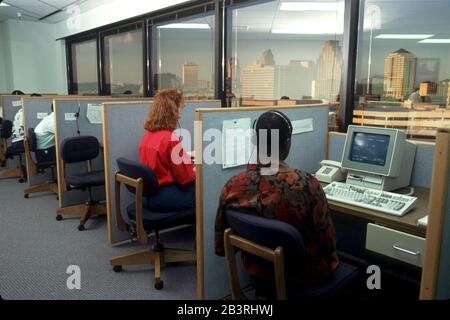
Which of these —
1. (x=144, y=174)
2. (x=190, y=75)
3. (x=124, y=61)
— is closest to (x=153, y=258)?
(x=144, y=174)

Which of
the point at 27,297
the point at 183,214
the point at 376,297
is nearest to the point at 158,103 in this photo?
the point at 183,214

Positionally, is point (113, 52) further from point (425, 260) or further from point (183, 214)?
point (425, 260)

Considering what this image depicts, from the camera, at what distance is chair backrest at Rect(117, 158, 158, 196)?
199cm

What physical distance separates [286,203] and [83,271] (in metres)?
1.61

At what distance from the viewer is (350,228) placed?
2.31m

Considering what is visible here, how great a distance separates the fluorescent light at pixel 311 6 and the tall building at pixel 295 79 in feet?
1.38

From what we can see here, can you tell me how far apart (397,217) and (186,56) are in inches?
132

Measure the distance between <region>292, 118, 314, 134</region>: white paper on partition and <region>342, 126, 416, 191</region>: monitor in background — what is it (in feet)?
0.81

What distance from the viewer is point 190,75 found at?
421 centimetres

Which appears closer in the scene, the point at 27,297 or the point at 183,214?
the point at 27,297

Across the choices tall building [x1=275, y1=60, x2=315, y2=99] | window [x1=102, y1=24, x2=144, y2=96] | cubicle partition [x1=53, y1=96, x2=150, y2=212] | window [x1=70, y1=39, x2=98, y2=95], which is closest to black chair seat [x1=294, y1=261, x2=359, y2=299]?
tall building [x1=275, y1=60, x2=315, y2=99]

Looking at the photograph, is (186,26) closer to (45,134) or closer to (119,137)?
(45,134)

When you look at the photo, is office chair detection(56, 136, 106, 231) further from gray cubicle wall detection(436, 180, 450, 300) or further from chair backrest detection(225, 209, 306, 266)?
gray cubicle wall detection(436, 180, 450, 300)

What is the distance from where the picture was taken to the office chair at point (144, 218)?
2.00 meters
